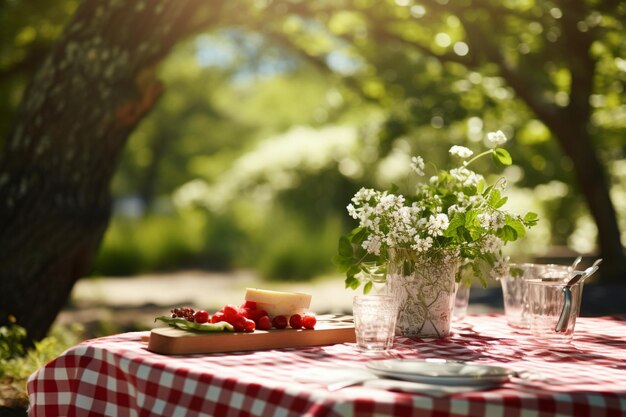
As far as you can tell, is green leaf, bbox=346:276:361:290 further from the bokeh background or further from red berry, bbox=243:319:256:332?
the bokeh background

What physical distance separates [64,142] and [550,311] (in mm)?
3559

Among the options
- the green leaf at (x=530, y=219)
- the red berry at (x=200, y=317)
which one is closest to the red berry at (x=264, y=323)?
the red berry at (x=200, y=317)

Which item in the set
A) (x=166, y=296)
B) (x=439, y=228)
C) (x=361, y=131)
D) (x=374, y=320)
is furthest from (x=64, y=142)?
(x=166, y=296)

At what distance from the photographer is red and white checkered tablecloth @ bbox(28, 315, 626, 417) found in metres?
2.13

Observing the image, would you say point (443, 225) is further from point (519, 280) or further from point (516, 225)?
point (519, 280)

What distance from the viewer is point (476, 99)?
12.0 m

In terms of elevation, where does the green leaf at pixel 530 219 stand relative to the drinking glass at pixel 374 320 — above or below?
above

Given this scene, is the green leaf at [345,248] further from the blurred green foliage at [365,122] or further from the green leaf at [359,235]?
the blurred green foliage at [365,122]

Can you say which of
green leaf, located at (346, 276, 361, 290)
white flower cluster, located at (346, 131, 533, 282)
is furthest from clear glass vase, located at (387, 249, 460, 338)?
green leaf, located at (346, 276, 361, 290)

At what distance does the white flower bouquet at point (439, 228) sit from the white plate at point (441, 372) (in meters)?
0.76

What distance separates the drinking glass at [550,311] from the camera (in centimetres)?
303

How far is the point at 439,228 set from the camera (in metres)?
3.13

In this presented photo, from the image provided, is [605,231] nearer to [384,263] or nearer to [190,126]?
[384,263]

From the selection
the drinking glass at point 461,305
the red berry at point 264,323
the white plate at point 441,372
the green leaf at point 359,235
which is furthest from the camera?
the drinking glass at point 461,305
